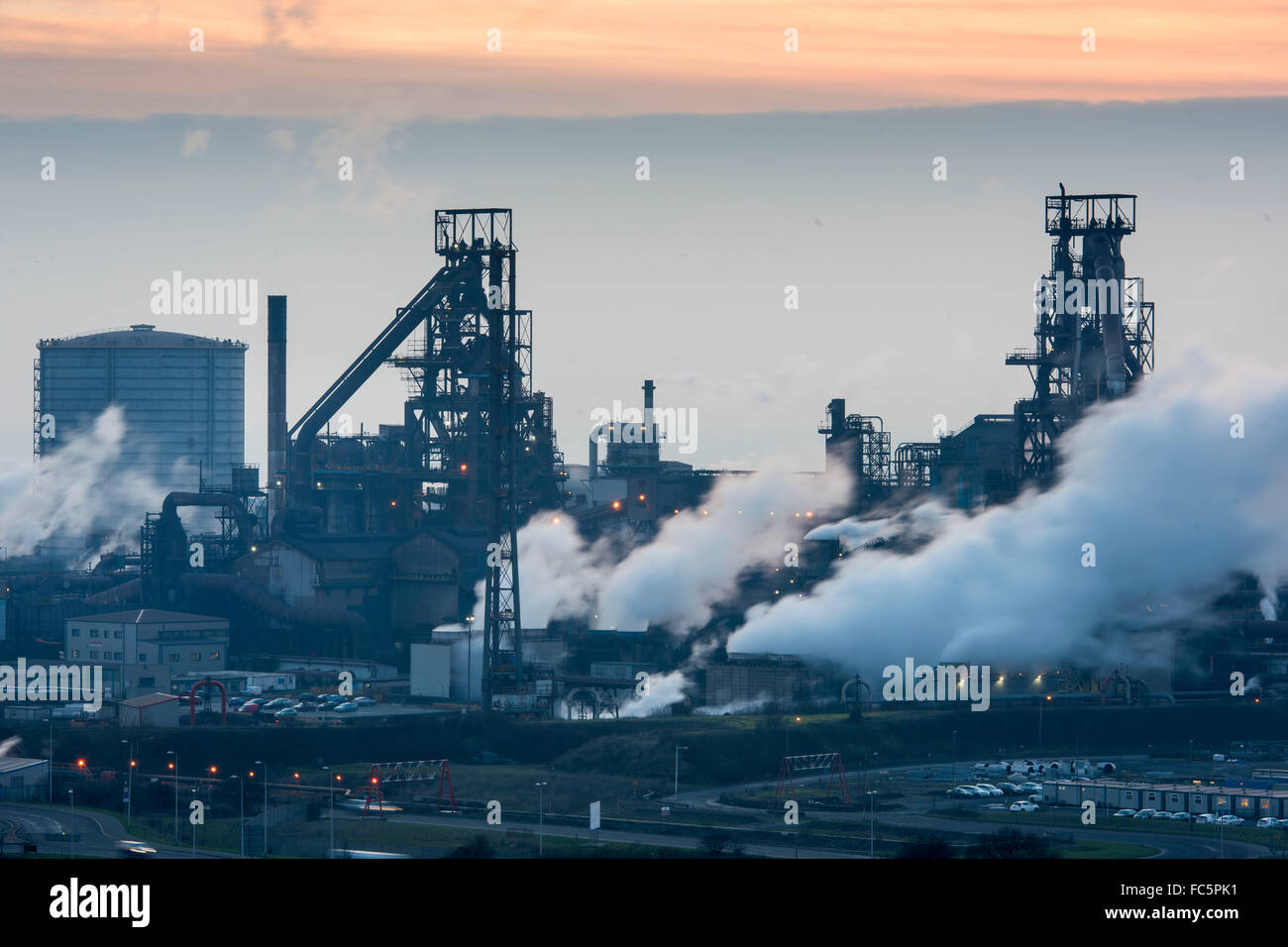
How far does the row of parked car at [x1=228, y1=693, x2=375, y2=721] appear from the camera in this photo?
68188 mm

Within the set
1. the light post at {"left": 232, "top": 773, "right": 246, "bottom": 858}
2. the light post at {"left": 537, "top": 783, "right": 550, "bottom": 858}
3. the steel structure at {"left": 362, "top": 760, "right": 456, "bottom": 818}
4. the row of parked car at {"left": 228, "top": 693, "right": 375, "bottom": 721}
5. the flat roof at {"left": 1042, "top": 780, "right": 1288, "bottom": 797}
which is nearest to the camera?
the light post at {"left": 232, "top": 773, "right": 246, "bottom": 858}

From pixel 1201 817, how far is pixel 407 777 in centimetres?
2177

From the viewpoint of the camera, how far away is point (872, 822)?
48.8 metres

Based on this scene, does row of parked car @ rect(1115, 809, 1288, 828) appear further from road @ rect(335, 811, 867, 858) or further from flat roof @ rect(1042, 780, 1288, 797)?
road @ rect(335, 811, 867, 858)

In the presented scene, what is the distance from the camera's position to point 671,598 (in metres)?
80.9

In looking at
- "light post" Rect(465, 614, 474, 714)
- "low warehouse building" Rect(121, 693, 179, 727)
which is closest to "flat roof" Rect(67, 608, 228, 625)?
"low warehouse building" Rect(121, 693, 179, 727)

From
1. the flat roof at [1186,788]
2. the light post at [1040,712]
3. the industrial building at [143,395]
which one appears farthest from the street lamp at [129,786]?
the industrial building at [143,395]

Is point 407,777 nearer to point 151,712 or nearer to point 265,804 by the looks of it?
point 265,804

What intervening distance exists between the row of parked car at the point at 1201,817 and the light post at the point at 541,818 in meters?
15.1

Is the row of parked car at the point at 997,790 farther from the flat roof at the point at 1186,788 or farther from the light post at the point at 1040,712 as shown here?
the light post at the point at 1040,712

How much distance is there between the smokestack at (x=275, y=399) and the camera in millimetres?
93562

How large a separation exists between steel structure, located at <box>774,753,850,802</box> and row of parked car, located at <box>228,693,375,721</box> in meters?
16.9

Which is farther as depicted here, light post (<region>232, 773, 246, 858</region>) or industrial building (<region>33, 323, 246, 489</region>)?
industrial building (<region>33, 323, 246, 489</region>)

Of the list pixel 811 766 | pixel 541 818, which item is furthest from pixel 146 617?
pixel 541 818
